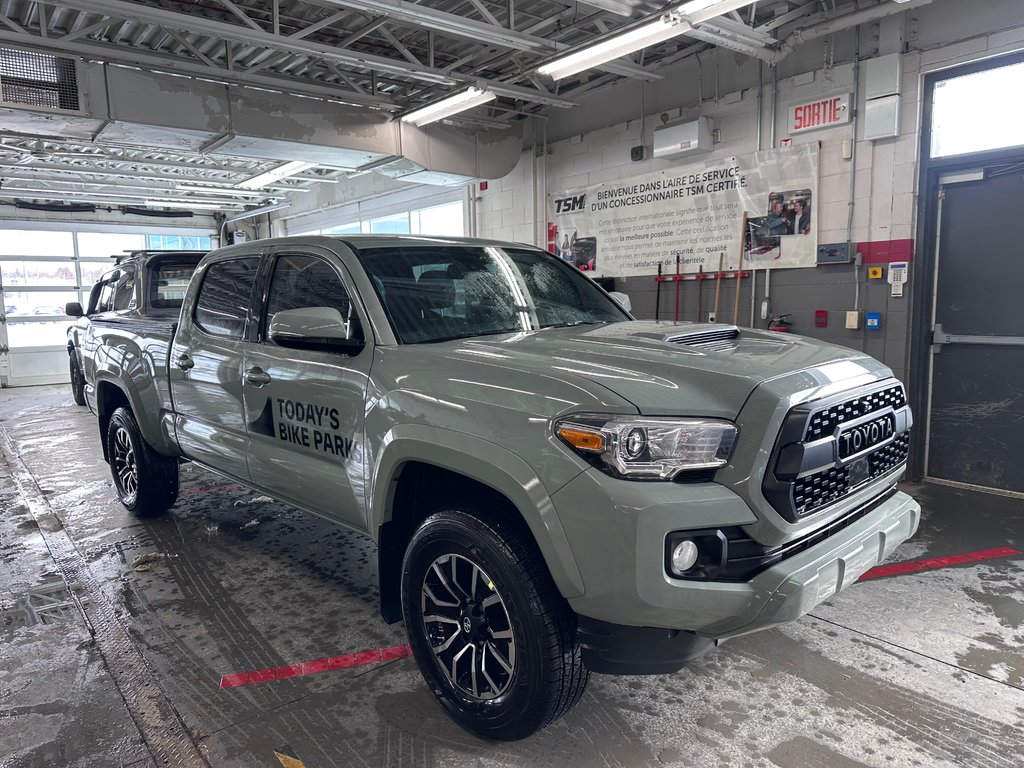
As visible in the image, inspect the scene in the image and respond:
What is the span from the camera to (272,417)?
3191 millimetres

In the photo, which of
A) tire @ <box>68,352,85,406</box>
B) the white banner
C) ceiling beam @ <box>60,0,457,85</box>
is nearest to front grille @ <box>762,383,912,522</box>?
the white banner

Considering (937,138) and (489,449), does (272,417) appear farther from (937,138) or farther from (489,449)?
(937,138)

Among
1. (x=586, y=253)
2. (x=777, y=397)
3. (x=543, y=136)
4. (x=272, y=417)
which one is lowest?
(x=272, y=417)

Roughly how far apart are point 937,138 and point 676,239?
252cm

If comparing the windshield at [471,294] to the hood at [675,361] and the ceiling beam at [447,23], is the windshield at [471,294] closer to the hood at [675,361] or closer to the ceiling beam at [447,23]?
the hood at [675,361]

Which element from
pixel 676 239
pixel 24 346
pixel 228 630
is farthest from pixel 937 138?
pixel 24 346

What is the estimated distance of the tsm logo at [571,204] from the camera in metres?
8.34

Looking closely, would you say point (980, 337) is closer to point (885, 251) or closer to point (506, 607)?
point (885, 251)

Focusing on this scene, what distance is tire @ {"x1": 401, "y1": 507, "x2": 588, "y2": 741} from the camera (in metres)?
2.06

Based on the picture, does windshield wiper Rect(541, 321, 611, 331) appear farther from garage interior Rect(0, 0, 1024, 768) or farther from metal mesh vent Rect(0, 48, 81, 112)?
metal mesh vent Rect(0, 48, 81, 112)

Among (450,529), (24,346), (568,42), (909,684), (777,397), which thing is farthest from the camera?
(24,346)

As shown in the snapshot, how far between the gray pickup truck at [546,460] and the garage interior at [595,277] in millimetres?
493

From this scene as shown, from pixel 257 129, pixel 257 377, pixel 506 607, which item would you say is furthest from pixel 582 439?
pixel 257 129

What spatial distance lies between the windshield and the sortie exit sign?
377 centimetres
